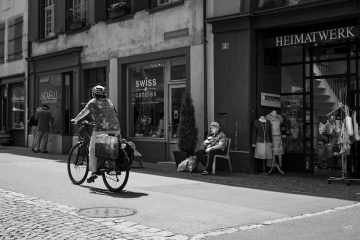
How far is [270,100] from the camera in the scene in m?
12.8

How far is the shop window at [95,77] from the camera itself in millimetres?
17680

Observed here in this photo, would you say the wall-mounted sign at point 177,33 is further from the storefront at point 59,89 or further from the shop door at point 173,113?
the storefront at point 59,89

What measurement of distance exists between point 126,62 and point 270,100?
5.42m

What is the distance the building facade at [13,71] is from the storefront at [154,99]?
7.55m

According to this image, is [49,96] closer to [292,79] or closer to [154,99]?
[154,99]

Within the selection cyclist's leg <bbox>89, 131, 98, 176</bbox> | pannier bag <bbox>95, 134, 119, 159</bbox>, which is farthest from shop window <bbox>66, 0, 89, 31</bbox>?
pannier bag <bbox>95, 134, 119, 159</bbox>

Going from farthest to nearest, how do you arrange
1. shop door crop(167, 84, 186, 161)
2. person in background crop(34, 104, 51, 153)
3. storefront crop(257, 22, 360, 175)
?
person in background crop(34, 104, 51, 153) < shop door crop(167, 84, 186, 161) < storefront crop(257, 22, 360, 175)

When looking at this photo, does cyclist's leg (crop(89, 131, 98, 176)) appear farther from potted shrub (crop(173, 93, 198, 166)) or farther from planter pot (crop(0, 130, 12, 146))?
planter pot (crop(0, 130, 12, 146))

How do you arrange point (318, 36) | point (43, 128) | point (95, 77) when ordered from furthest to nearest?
point (43, 128), point (95, 77), point (318, 36)

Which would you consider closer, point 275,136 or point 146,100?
point 275,136

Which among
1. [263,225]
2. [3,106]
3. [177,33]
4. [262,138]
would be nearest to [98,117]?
[263,225]

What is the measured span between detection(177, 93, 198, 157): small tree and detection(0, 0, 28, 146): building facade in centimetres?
1121

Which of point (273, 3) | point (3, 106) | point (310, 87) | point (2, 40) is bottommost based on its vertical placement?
point (310, 87)

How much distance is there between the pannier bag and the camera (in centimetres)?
870
